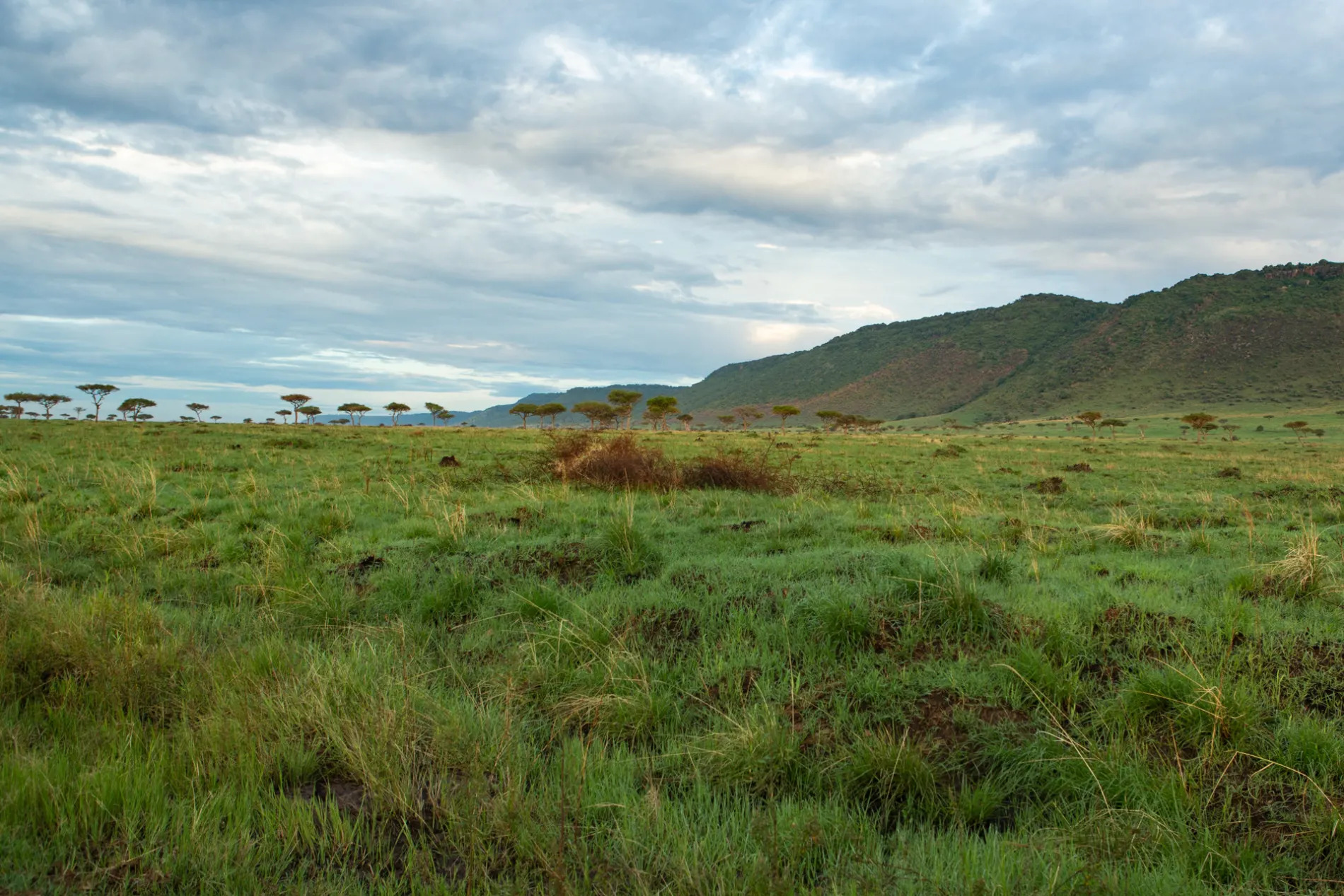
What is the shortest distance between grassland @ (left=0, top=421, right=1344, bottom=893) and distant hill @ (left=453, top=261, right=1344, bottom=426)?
102m

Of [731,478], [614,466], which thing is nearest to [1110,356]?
[731,478]

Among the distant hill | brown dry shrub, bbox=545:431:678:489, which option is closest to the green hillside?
the distant hill

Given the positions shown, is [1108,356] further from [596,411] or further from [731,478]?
[731,478]

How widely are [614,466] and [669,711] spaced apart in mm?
9186

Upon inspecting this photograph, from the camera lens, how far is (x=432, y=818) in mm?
2973

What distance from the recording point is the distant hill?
9275 centimetres

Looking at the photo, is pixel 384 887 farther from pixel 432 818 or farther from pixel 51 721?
pixel 51 721

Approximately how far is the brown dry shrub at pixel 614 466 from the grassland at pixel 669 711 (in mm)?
4163

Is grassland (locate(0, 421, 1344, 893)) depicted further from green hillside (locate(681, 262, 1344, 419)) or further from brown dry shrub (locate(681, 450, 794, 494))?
green hillside (locate(681, 262, 1344, 419))

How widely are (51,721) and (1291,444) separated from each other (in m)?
56.9

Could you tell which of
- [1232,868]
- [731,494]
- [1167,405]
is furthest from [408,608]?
[1167,405]

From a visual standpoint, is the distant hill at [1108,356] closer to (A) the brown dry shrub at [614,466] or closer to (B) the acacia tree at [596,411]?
(B) the acacia tree at [596,411]

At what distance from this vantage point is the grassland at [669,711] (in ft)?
8.75

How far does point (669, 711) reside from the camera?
13.4 ft
